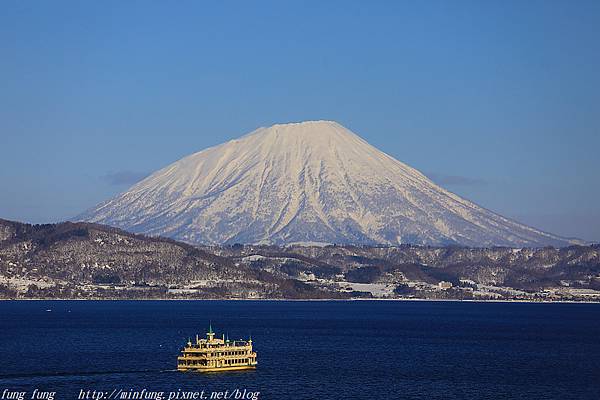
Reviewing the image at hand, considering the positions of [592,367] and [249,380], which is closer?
[249,380]

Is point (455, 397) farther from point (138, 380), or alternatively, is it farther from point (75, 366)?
point (75, 366)

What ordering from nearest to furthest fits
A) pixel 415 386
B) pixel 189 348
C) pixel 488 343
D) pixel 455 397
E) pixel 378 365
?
pixel 455 397 → pixel 415 386 → pixel 189 348 → pixel 378 365 → pixel 488 343

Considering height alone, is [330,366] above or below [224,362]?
below

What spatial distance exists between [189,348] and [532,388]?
3881 centimetres

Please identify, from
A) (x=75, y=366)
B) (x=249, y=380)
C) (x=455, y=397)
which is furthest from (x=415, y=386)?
(x=75, y=366)

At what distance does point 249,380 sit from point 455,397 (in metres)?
22.6

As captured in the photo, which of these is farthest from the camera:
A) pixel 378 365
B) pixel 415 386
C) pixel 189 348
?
pixel 378 365

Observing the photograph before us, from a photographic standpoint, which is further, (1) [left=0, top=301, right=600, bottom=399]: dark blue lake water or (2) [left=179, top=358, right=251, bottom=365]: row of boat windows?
(2) [left=179, top=358, right=251, bottom=365]: row of boat windows

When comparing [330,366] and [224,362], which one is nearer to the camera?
[224,362]

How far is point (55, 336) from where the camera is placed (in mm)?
190875

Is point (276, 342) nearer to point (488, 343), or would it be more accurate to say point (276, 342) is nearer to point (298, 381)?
point (488, 343)

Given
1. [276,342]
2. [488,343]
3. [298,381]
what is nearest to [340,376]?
[298,381]

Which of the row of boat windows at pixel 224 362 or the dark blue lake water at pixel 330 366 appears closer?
the dark blue lake water at pixel 330 366

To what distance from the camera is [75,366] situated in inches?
5522
